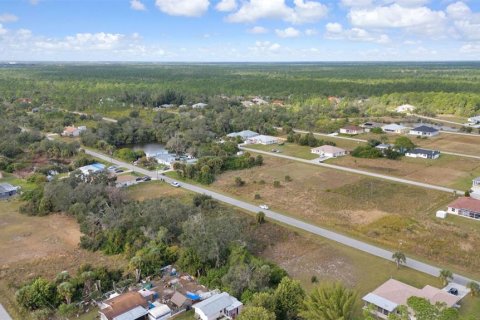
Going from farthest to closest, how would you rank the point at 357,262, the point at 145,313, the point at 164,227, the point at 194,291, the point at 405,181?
the point at 405,181, the point at 164,227, the point at 357,262, the point at 194,291, the point at 145,313

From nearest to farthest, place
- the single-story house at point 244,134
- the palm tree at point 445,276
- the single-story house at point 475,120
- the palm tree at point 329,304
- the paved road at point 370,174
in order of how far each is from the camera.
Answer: the palm tree at point 329,304, the palm tree at point 445,276, the paved road at point 370,174, the single-story house at point 244,134, the single-story house at point 475,120

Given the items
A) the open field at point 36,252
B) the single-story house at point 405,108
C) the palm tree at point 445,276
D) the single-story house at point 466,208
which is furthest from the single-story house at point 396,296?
the single-story house at point 405,108

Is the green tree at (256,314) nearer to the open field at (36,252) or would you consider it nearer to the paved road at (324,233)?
the open field at (36,252)

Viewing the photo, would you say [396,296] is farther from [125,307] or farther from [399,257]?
[125,307]

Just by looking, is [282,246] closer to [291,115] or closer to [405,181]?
[405,181]

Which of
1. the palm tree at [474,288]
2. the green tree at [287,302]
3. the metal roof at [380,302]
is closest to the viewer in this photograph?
the green tree at [287,302]

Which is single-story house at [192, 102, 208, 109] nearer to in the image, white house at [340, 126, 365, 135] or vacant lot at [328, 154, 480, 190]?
white house at [340, 126, 365, 135]

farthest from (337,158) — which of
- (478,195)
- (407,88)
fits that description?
(407,88)
